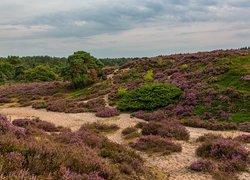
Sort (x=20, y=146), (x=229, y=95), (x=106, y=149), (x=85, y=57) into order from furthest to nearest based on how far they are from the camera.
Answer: (x=85, y=57) < (x=229, y=95) < (x=106, y=149) < (x=20, y=146)

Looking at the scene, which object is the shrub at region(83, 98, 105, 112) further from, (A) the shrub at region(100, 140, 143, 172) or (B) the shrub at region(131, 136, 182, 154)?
(A) the shrub at region(100, 140, 143, 172)

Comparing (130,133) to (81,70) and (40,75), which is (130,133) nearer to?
(81,70)

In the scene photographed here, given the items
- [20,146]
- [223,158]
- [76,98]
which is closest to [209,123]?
[223,158]

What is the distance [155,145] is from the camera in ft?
51.9

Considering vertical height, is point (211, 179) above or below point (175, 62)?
below

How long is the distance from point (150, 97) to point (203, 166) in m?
16.8

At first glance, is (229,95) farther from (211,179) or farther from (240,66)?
(211,179)

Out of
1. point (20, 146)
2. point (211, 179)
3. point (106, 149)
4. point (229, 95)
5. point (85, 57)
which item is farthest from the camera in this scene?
point (85, 57)

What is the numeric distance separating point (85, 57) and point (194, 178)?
3681 cm

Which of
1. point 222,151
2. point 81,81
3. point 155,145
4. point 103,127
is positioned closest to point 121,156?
point 155,145

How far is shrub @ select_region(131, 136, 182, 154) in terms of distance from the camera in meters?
15.1

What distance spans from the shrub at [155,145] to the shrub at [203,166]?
2202 mm

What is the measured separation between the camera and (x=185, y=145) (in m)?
16.4

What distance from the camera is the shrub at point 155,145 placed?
15141 millimetres
